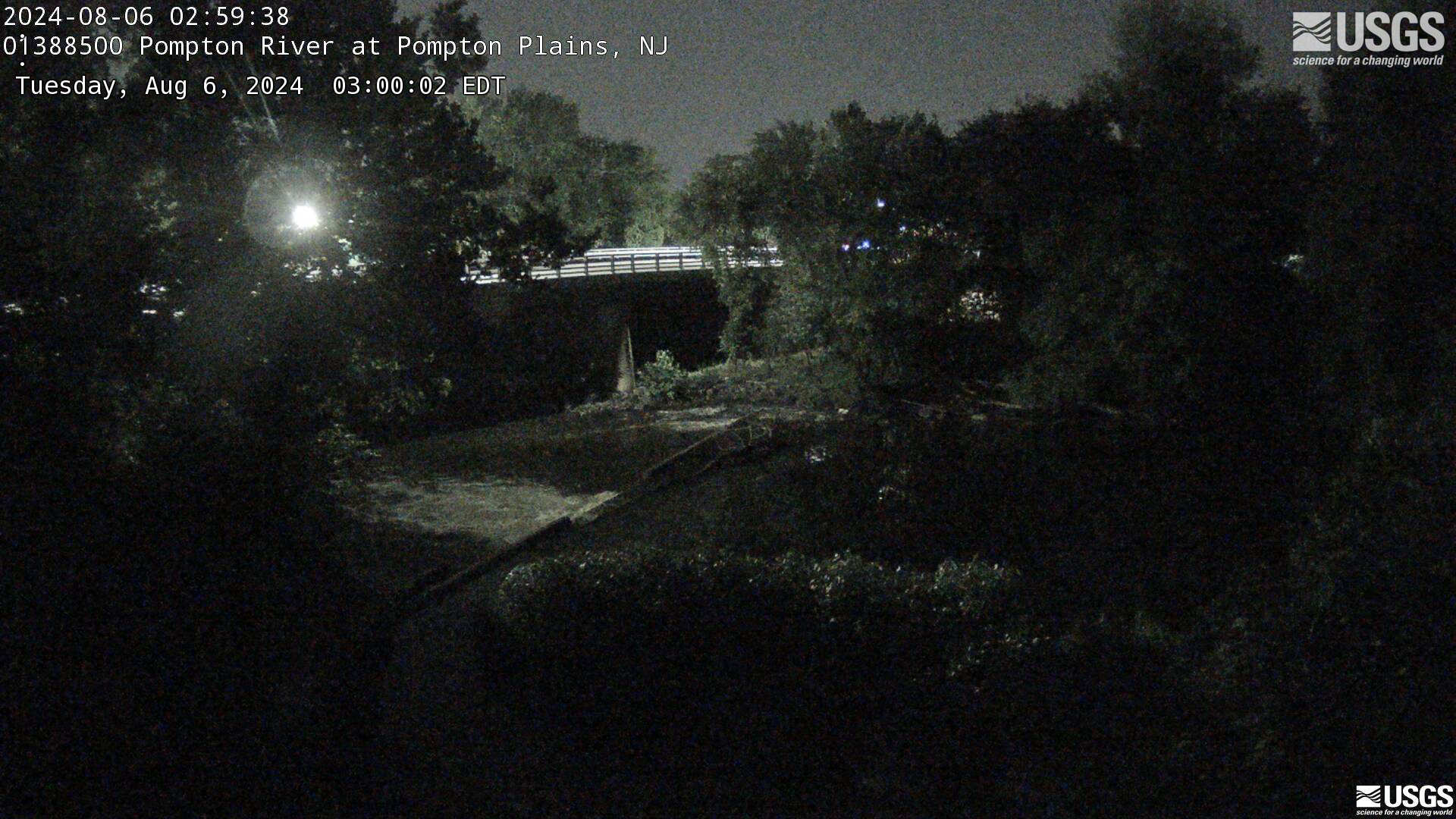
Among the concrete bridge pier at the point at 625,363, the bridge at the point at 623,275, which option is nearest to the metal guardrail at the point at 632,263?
the bridge at the point at 623,275

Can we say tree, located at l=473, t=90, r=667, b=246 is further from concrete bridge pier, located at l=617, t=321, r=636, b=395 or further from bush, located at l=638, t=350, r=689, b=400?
bush, located at l=638, t=350, r=689, b=400

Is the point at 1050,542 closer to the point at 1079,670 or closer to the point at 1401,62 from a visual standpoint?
the point at 1079,670

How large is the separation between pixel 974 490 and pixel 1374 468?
339 cm

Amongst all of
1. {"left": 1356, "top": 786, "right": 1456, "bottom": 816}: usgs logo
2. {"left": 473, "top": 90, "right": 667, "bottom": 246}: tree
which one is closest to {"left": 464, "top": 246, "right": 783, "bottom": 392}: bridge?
{"left": 473, "top": 90, "right": 667, "bottom": 246}: tree

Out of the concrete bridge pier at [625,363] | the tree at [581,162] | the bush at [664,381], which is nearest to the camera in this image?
the bush at [664,381]

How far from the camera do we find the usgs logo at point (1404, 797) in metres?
3.95

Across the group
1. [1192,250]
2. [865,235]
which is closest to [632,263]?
[865,235]

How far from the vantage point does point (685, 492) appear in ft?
40.5

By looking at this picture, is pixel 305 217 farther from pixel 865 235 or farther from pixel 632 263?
pixel 632 263

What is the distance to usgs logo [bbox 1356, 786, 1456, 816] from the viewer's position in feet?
13.0

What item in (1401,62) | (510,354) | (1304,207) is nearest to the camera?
(1401,62)

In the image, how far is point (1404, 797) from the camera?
13.0ft

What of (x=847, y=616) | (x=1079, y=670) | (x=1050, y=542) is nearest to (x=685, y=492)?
(x=1050, y=542)

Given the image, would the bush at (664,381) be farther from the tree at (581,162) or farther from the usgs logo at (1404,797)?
the tree at (581,162)
